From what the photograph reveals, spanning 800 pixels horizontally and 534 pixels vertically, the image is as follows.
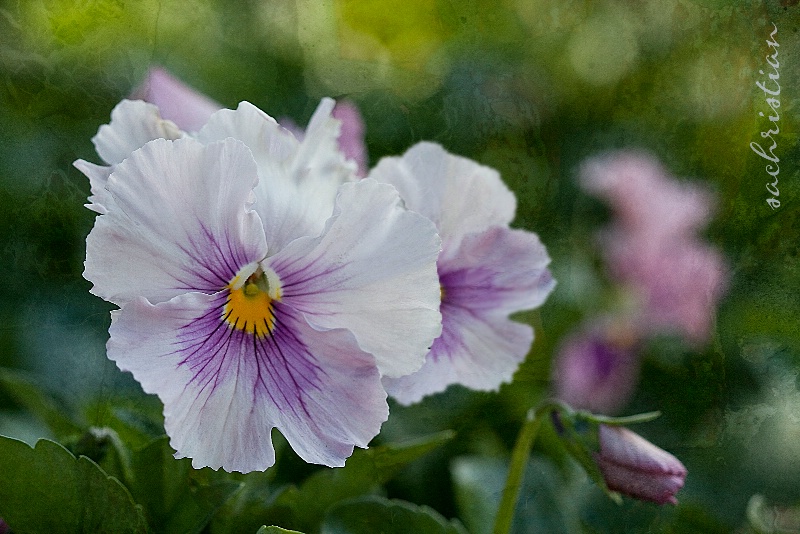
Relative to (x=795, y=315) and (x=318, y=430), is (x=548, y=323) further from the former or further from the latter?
(x=318, y=430)

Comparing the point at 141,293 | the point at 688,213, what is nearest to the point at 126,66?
the point at 141,293

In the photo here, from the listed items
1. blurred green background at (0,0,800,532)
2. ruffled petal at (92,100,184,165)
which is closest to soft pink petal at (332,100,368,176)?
blurred green background at (0,0,800,532)

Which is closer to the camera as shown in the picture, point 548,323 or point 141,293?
point 141,293

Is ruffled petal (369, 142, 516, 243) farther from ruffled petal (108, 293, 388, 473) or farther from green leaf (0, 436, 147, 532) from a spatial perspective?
green leaf (0, 436, 147, 532)

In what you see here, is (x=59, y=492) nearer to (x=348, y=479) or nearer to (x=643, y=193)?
(x=348, y=479)

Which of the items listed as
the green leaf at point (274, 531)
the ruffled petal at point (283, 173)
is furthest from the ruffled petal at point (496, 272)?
the green leaf at point (274, 531)
